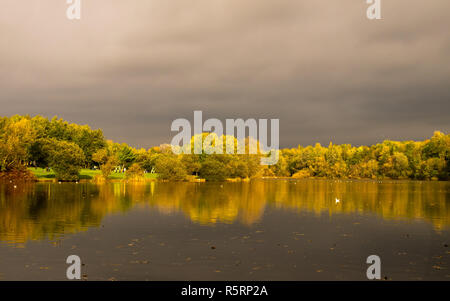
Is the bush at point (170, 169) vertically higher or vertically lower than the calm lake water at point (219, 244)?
higher

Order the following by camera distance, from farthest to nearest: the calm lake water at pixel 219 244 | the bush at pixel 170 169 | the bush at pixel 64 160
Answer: the bush at pixel 170 169, the bush at pixel 64 160, the calm lake water at pixel 219 244

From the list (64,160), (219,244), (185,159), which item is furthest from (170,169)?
(219,244)

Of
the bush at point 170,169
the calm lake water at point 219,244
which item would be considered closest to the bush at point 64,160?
the bush at point 170,169

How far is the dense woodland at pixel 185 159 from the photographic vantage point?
284 feet

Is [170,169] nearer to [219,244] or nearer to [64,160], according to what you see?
[64,160]

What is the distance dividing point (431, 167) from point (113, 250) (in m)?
153

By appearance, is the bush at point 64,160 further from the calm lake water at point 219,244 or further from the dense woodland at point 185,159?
the calm lake water at point 219,244

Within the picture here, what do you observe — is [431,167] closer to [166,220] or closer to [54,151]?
[54,151]

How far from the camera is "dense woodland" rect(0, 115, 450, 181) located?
86625 millimetres

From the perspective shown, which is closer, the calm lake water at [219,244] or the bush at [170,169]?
the calm lake water at [219,244]

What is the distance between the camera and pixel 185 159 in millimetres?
111562

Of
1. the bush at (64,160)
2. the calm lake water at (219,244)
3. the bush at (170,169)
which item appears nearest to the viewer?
the calm lake water at (219,244)
